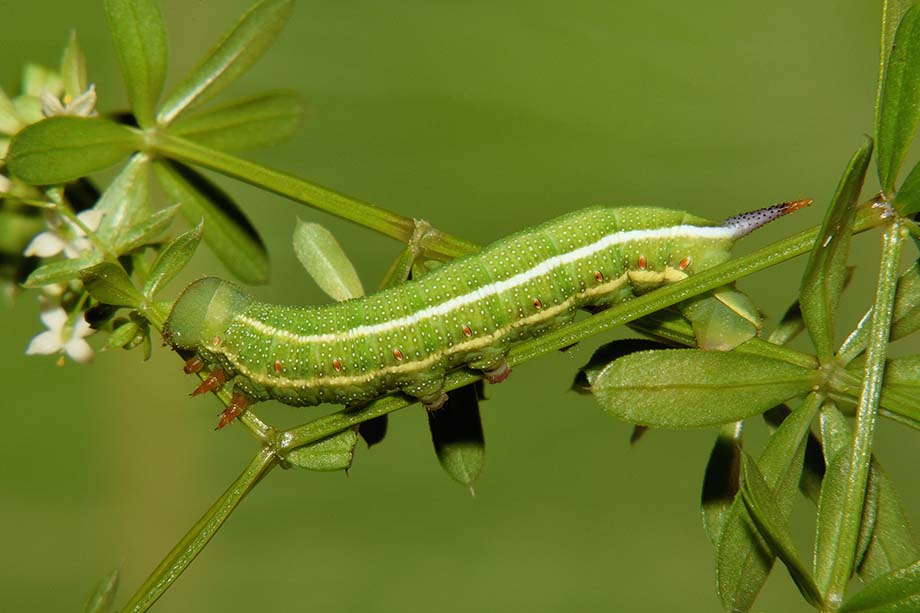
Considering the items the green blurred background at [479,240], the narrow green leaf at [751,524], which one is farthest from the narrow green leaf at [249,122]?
the green blurred background at [479,240]

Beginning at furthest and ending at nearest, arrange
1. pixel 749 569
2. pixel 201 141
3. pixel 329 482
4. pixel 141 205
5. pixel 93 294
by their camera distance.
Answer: pixel 329 482, pixel 201 141, pixel 141 205, pixel 93 294, pixel 749 569

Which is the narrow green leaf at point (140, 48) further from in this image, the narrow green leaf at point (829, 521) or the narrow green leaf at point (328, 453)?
the narrow green leaf at point (829, 521)

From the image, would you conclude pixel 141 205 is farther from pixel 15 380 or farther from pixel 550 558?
pixel 550 558

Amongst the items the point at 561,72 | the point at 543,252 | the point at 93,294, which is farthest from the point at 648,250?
the point at 561,72

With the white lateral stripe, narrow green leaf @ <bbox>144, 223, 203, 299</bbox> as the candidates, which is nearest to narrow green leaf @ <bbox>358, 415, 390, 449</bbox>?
the white lateral stripe

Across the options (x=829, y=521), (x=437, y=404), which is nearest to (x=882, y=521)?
(x=829, y=521)
